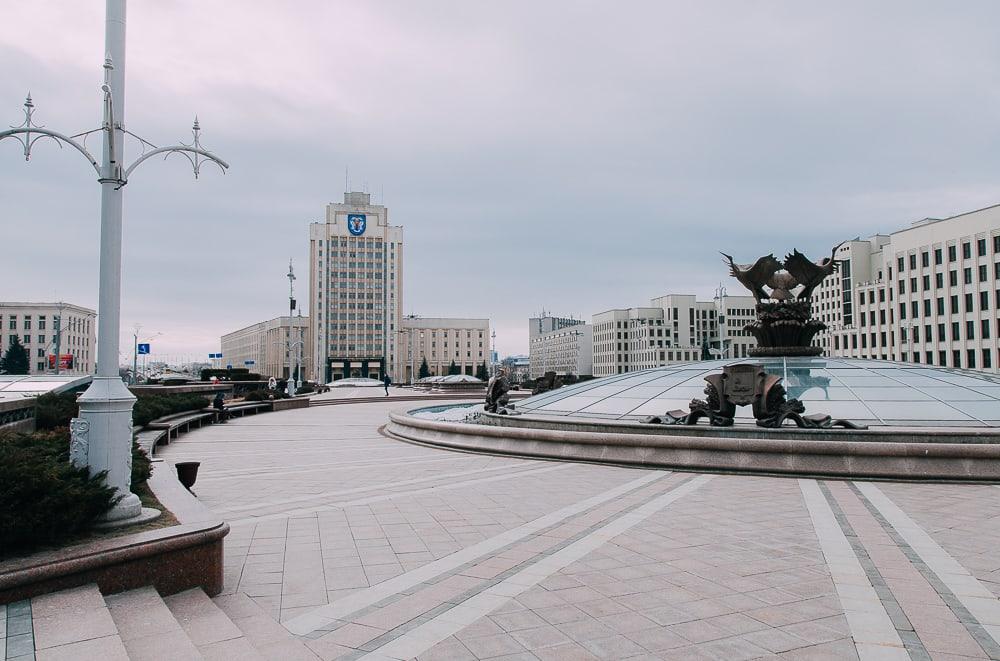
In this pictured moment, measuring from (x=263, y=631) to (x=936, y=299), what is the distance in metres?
78.3

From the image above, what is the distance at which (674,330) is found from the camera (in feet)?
422

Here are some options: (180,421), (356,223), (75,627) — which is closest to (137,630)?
(75,627)

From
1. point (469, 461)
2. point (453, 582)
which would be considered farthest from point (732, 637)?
point (469, 461)

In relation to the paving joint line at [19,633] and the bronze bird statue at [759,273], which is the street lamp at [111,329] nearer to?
the paving joint line at [19,633]

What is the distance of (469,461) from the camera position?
13922 mm

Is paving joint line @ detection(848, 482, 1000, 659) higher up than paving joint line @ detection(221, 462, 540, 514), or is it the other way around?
paving joint line @ detection(848, 482, 1000, 659)

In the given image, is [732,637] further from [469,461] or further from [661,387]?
[661,387]

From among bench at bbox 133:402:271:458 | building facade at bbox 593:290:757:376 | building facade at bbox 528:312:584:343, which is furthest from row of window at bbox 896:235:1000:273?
building facade at bbox 528:312:584:343

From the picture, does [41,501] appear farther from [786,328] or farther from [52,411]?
[786,328]

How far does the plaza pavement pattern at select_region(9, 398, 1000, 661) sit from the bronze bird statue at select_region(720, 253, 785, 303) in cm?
1007

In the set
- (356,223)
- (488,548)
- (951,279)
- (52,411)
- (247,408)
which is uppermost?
(356,223)

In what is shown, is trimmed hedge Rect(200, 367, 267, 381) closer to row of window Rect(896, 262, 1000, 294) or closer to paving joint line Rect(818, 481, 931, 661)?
paving joint line Rect(818, 481, 931, 661)

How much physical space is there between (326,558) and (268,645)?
2059 mm

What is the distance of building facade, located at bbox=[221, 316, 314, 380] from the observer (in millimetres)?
131375
